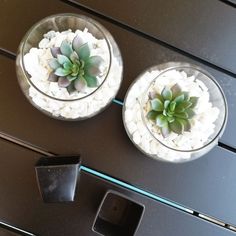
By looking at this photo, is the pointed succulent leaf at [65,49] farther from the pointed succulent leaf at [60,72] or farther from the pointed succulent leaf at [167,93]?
the pointed succulent leaf at [167,93]

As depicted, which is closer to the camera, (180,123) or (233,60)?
(180,123)

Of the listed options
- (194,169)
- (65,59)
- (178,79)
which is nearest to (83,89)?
(65,59)

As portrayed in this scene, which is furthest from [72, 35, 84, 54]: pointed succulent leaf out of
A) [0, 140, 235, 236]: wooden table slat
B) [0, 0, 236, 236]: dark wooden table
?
[0, 140, 235, 236]: wooden table slat

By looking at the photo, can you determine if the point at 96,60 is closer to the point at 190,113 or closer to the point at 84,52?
the point at 84,52

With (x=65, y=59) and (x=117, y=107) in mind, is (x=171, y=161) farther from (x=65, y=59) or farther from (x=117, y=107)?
(x=65, y=59)

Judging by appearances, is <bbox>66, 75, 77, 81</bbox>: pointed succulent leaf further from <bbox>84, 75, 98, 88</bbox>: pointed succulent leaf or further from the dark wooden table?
the dark wooden table

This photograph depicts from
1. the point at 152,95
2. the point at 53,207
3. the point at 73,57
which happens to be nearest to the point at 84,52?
the point at 73,57

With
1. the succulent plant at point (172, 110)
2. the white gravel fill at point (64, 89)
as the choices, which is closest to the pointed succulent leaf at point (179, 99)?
the succulent plant at point (172, 110)

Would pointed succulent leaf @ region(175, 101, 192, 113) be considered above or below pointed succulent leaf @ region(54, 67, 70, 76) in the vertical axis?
above
